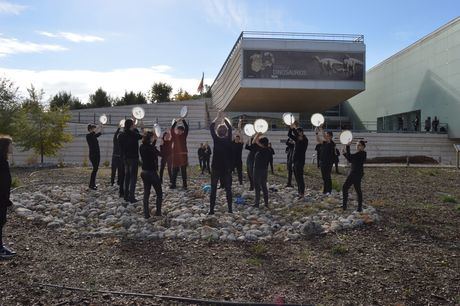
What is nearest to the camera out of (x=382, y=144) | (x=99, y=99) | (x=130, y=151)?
(x=130, y=151)

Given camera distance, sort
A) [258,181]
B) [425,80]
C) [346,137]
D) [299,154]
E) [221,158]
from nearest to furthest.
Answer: [221,158] → [346,137] → [258,181] → [299,154] → [425,80]

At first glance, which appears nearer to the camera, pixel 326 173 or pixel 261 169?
pixel 261 169

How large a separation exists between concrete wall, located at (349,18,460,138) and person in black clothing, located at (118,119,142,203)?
35.6 metres

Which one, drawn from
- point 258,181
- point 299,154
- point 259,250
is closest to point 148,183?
point 258,181

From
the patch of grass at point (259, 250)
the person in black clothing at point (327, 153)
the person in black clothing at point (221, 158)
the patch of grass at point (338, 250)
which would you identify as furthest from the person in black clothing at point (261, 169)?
the patch of grass at point (338, 250)

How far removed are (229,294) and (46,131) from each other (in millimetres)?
24599

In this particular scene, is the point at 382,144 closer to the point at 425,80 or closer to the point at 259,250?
the point at 425,80

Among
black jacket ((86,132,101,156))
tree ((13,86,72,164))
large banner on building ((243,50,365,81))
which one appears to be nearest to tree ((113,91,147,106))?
large banner on building ((243,50,365,81))

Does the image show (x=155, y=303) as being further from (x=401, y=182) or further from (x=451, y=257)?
(x=401, y=182)

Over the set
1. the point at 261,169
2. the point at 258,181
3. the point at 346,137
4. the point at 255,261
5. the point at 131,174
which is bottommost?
the point at 255,261

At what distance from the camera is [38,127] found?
27.3 metres

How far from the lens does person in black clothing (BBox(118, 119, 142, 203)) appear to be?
1068 cm

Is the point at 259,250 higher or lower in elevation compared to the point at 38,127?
lower

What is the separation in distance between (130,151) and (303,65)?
130ft
